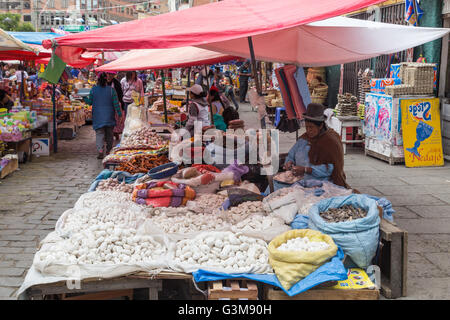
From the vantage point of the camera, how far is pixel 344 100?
10766 millimetres

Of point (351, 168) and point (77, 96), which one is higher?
point (77, 96)

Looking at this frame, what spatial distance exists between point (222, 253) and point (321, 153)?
2.29 meters

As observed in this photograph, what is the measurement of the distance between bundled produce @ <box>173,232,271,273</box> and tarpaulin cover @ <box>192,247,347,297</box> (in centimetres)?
6

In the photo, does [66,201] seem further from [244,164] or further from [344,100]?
[344,100]

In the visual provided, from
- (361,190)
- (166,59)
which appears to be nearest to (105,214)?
(361,190)

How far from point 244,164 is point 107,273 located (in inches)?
123

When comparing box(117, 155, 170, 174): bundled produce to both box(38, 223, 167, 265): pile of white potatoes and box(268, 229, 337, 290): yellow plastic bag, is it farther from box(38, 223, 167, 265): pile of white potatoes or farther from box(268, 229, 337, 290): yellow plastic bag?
box(268, 229, 337, 290): yellow plastic bag

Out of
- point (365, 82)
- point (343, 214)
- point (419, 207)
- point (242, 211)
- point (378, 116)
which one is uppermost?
point (365, 82)

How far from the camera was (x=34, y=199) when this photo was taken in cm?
753

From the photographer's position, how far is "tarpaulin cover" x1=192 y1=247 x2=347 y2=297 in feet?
10.9

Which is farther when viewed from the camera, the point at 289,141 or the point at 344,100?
the point at 289,141

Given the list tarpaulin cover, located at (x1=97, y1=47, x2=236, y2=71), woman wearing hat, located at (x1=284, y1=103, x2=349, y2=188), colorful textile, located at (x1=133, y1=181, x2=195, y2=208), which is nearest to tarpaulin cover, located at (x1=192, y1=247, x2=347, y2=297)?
colorful textile, located at (x1=133, y1=181, x2=195, y2=208)

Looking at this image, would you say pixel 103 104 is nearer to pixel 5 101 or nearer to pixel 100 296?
pixel 5 101

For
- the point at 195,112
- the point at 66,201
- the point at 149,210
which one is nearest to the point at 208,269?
the point at 149,210
